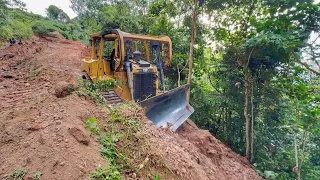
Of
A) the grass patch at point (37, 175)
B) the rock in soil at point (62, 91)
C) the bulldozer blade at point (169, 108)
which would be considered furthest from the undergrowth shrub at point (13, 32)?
the grass patch at point (37, 175)

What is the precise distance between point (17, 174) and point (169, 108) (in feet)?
12.1

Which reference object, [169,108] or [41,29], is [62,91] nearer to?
[169,108]

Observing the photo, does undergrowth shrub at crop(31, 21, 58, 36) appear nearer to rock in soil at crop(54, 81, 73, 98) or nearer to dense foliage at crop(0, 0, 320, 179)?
dense foliage at crop(0, 0, 320, 179)

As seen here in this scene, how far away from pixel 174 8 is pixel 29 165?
757 centimetres

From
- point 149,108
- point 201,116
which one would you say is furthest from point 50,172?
point 201,116

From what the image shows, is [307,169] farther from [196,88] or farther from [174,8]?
[174,8]

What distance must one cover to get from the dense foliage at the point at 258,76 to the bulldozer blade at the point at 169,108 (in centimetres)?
110

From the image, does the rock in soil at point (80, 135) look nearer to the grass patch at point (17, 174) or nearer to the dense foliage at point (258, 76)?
the grass patch at point (17, 174)

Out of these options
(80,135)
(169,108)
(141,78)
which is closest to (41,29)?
(141,78)

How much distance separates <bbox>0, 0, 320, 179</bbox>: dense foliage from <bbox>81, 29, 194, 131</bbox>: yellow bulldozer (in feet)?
4.69

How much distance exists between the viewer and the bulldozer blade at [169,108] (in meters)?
4.80

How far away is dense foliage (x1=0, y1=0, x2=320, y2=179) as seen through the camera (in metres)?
4.40

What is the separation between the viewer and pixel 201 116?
25.4ft

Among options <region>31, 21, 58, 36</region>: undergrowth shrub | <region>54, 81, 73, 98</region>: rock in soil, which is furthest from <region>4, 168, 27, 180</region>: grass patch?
<region>31, 21, 58, 36</region>: undergrowth shrub
